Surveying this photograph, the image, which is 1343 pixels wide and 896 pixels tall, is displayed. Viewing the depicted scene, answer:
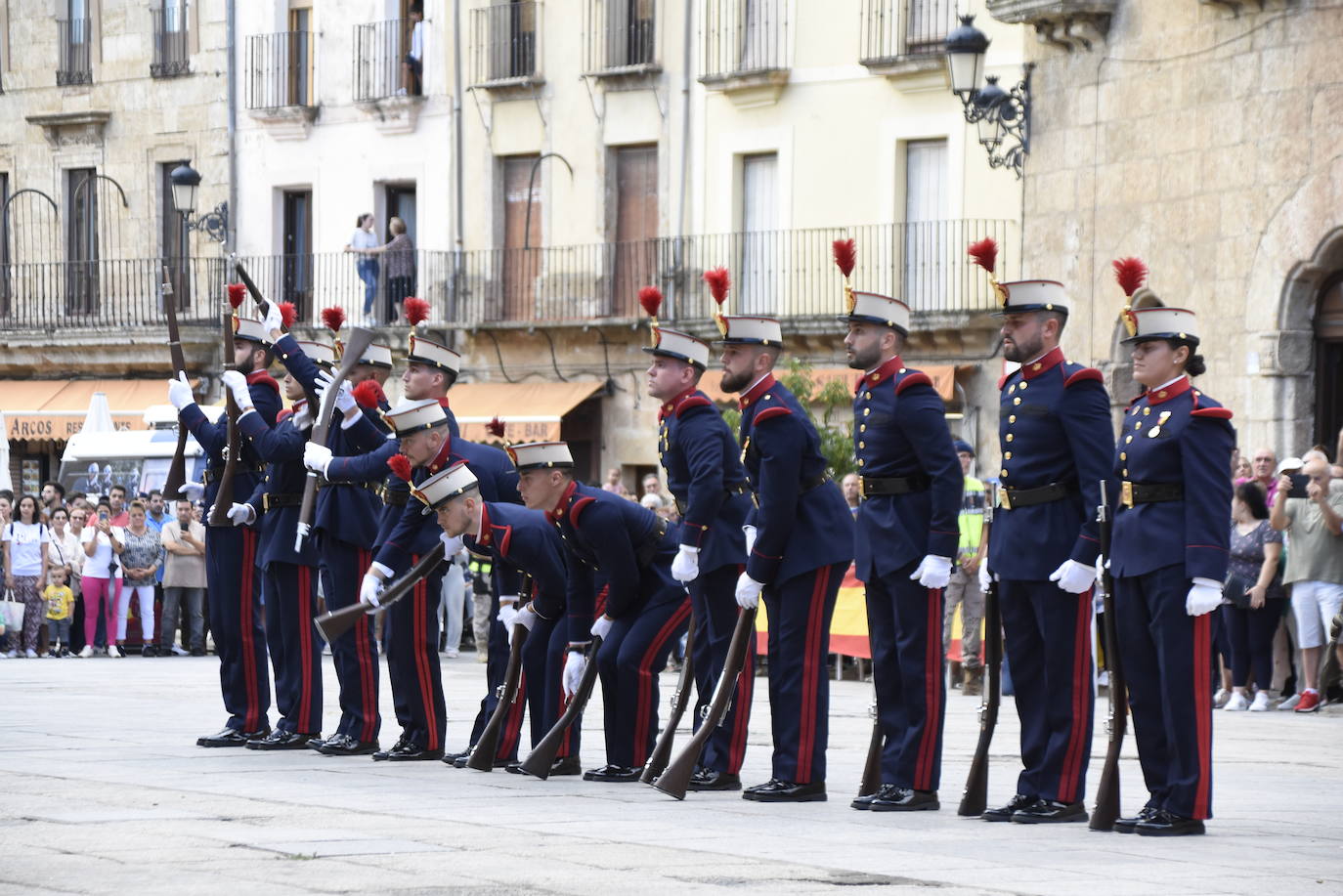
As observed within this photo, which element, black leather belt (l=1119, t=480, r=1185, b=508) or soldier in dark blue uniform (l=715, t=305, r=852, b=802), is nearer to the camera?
black leather belt (l=1119, t=480, r=1185, b=508)

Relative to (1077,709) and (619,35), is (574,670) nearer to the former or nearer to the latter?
(1077,709)

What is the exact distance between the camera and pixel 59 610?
23.2 m

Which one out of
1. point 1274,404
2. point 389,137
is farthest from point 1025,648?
point 389,137

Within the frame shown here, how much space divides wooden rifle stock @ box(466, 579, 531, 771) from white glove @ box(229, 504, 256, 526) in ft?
6.23

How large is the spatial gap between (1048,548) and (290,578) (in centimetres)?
458

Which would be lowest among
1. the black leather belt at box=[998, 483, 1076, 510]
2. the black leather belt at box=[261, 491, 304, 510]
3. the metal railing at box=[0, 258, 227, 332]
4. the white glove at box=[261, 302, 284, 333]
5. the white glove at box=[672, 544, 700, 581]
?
the white glove at box=[672, 544, 700, 581]

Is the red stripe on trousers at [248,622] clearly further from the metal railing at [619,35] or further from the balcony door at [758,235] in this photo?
the metal railing at [619,35]

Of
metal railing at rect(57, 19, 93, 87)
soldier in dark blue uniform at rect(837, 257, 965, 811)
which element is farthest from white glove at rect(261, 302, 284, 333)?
metal railing at rect(57, 19, 93, 87)

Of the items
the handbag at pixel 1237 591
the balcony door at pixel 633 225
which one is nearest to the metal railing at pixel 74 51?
the balcony door at pixel 633 225

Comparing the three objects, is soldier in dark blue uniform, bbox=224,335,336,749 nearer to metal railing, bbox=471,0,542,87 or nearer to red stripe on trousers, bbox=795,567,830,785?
red stripe on trousers, bbox=795,567,830,785

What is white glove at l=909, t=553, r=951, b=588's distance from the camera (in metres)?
9.70

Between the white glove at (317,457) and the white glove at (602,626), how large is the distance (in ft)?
5.80

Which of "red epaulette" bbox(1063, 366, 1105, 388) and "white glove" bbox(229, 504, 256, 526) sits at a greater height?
"red epaulette" bbox(1063, 366, 1105, 388)

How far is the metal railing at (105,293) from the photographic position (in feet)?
121
